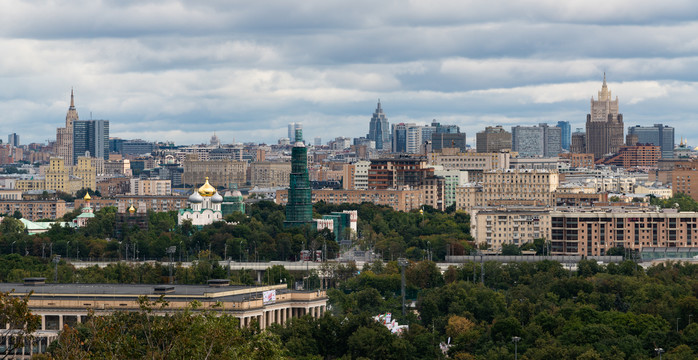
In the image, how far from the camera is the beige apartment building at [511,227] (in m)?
170

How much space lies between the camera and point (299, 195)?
18888 centimetres

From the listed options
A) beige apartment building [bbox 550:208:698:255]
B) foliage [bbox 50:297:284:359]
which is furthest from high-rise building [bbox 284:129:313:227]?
foliage [bbox 50:297:284:359]

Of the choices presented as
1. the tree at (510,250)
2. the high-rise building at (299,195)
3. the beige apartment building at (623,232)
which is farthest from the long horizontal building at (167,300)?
the high-rise building at (299,195)

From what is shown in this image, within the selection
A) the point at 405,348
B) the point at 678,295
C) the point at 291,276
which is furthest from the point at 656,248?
the point at 405,348

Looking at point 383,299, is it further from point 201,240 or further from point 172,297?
point 201,240

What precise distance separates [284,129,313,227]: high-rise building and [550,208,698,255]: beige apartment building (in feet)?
125

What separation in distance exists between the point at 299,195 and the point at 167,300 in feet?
313

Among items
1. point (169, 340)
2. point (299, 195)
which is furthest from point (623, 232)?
point (169, 340)

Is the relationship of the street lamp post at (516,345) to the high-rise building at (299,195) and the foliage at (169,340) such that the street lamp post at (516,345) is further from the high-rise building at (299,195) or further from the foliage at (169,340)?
the high-rise building at (299,195)

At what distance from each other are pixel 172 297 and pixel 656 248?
71.4 m

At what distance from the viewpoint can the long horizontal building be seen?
307ft

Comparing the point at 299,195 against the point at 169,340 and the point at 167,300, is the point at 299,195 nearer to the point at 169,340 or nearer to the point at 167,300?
the point at 167,300

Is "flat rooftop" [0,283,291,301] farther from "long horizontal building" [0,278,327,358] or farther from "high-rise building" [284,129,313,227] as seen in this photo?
"high-rise building" [284,129,313,227]

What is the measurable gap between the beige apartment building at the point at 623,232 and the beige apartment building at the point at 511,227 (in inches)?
421
